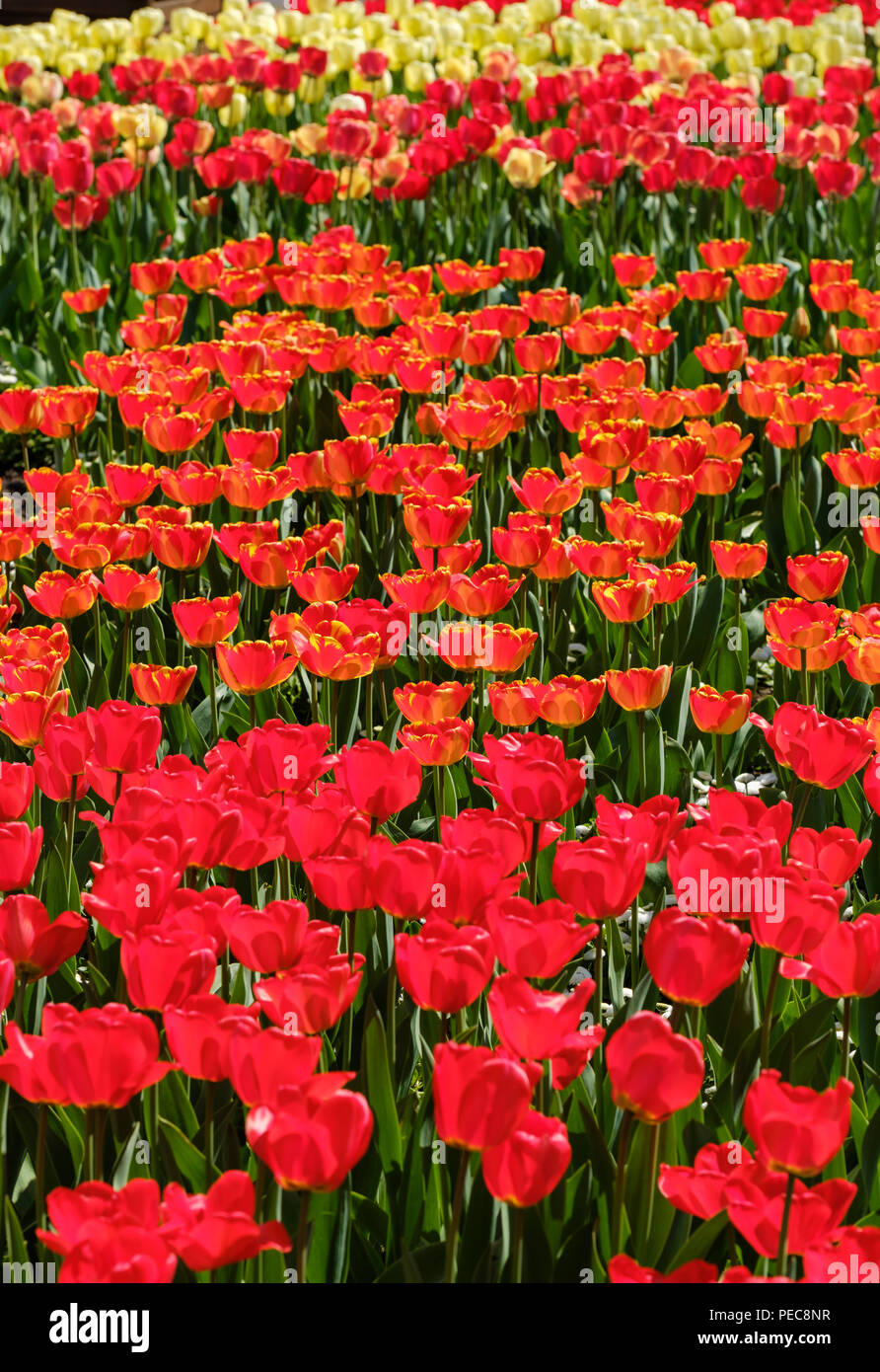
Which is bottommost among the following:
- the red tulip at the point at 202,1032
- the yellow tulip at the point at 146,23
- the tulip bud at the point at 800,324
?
the red tulip at the point at 202,1032

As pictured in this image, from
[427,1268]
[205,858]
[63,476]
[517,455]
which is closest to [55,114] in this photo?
[517,455]

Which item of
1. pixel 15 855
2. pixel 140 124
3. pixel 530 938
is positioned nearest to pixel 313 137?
pixel 140 124

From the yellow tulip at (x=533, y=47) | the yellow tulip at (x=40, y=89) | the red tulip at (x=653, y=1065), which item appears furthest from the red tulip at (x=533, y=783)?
the yellow tulip at (x=533, y=47)

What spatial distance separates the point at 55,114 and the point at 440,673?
16.8 feet

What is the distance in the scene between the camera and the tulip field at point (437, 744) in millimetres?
1497

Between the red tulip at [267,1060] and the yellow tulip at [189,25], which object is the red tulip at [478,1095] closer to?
the red tulip at [267,1060]

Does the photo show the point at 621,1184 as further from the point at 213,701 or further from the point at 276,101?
the point at 276,101

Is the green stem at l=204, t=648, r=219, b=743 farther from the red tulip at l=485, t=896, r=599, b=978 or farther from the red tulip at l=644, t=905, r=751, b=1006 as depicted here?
the red tulip at l=644, t=905, r=751, b=1006

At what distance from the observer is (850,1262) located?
4.54ft

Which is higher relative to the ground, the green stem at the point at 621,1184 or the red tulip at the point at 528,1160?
the red tulip at the point at 528,1160

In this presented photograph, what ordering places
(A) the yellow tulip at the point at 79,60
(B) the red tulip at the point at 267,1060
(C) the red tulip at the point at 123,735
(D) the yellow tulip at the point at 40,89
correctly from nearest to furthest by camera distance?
(B) the red tulip at the point at 267,1060 < (C) the red tulip at the point at 123,735 < (D) the yellow tulip at the point at 40,89 < (A) the yellow tulip at the point at 79,60

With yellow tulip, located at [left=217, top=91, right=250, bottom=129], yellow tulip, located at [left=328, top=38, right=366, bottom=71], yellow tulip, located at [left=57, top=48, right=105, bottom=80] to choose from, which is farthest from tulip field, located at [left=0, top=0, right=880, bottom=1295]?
yellow tulip, located at [left=328, top=38, right=366, bottom=71]

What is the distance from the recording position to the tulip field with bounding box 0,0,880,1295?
4.91ft

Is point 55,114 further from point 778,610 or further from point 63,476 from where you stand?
point 778,610
